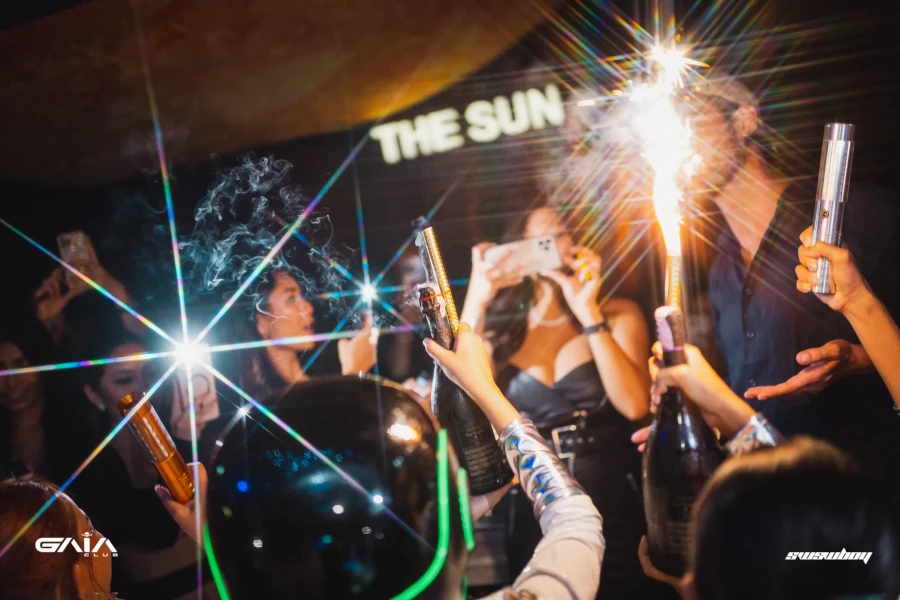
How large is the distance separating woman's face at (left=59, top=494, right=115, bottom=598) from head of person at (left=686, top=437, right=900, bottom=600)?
5.09ft

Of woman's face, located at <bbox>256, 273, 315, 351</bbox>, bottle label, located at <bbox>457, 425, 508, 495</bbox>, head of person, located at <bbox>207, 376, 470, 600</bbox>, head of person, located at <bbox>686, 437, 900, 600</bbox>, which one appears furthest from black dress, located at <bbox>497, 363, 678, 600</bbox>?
head of person, located at <bbox>207, 376, 470, 600</bbox>

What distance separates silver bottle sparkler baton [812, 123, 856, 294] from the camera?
197 centimetres

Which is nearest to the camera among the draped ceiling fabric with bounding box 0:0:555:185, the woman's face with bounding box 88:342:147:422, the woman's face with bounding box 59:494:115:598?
the woman's face with bounding box 59:494:115:598

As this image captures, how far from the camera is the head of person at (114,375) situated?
7.75ft

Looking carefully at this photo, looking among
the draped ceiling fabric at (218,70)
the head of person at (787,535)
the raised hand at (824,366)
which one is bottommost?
the head of person at (787,535)

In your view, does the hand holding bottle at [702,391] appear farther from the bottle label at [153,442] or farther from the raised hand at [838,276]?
the bottle label at [153,442]

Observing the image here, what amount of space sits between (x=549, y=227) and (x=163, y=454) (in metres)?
1.31

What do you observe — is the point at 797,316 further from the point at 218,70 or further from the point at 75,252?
the point at 75,252

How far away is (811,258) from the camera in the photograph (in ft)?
6.69

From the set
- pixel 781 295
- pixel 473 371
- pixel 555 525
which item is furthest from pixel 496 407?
pixel 781 295

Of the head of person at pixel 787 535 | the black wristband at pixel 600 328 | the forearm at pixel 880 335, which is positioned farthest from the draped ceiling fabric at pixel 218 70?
the head of person at pixel 787 535

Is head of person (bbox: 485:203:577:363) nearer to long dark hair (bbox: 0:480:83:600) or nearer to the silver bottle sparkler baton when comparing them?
the silver bottle sparkler baton

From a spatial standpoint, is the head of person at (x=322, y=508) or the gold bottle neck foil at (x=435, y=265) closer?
the head of person at (x=322, y=508)

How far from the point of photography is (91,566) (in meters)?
2.04
